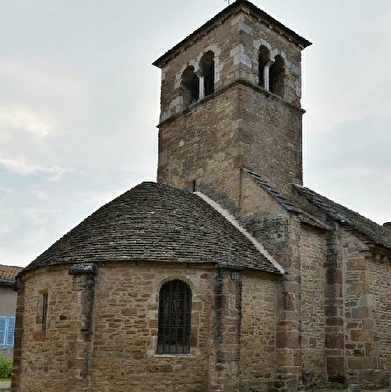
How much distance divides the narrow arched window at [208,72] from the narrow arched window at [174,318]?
29.1 ft

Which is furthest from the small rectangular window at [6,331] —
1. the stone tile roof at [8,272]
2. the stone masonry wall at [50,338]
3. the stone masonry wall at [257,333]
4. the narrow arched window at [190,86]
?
the stone masonry wall at [257,333]

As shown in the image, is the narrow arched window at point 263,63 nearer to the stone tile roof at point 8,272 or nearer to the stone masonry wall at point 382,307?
the stone masonry wall at point 382,307

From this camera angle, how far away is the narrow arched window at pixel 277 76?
19656mm

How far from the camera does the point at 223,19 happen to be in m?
19.0

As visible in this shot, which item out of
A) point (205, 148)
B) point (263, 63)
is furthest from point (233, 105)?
point (263, 63)

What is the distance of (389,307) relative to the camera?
16.6 m

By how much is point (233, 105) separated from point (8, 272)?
13.6 meters

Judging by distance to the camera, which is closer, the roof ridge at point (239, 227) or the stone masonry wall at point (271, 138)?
the roof ridge at point (239, 227)

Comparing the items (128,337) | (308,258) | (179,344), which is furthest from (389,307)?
(128,337)

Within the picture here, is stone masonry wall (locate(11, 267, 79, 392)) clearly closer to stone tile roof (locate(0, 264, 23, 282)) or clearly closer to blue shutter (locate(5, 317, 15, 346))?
blue shutter (locate(5, 317, 15, 346))

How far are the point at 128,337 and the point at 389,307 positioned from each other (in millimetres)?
8503

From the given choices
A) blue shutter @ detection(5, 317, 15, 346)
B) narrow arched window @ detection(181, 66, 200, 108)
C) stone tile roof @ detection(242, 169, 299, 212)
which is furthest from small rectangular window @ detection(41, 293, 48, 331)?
blue shutter @ detection(5, 317, 15, 346)

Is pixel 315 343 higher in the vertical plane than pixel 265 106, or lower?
lower

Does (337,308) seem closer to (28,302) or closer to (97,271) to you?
(97,271)
